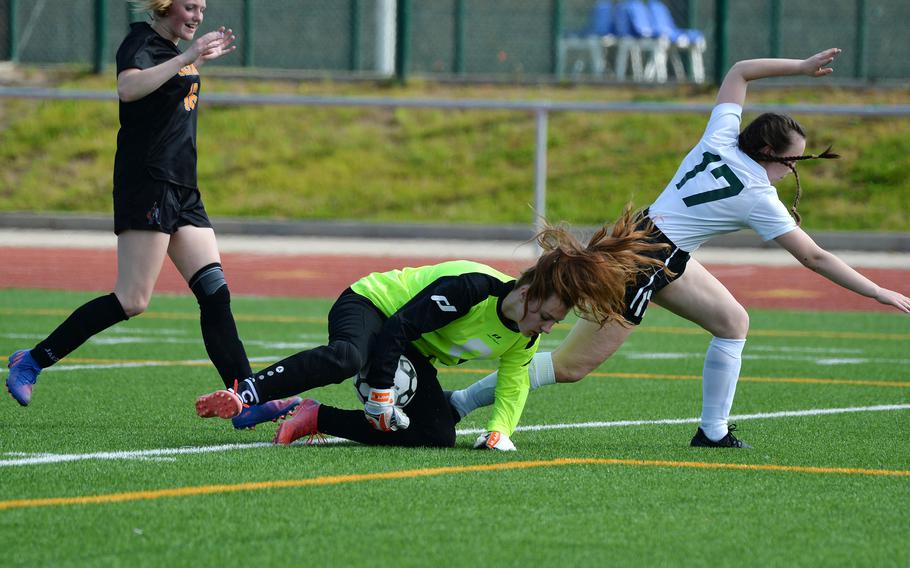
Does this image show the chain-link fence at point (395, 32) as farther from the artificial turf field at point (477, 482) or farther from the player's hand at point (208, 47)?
the player's hand at point (208, 47)

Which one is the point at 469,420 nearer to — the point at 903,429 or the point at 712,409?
the point at 712,409

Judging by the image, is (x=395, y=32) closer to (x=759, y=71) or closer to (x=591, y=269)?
(x=759, y=71)

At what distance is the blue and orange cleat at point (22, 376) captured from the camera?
21.6 feet

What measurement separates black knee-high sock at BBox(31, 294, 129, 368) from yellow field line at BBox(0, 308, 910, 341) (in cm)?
556

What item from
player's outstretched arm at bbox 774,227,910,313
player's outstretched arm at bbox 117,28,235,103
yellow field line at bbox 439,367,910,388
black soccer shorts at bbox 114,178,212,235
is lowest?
yellow field line at bbox 439,367,910,388

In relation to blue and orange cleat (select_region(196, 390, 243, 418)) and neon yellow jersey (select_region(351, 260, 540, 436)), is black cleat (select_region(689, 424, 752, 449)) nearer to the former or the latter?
neon yellow jersey (select_region(351, 260, 540, 436))

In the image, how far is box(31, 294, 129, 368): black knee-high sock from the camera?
6.65 meters

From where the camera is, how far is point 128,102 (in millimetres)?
6531

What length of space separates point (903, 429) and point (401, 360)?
253 cm

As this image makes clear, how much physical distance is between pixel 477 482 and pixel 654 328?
7325mm

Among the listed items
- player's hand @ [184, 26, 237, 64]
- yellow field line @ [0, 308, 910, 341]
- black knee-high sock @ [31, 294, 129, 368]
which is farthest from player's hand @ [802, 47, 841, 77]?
yellow field line @ [0, 308, 910, 341]

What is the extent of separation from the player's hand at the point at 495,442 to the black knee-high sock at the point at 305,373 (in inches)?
23.9

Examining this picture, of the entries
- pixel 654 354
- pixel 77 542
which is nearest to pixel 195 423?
pixel 77 542

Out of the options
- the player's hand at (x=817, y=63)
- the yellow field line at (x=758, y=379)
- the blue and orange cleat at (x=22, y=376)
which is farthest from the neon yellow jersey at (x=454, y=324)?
the yellow field line at (x=758, y=379)
